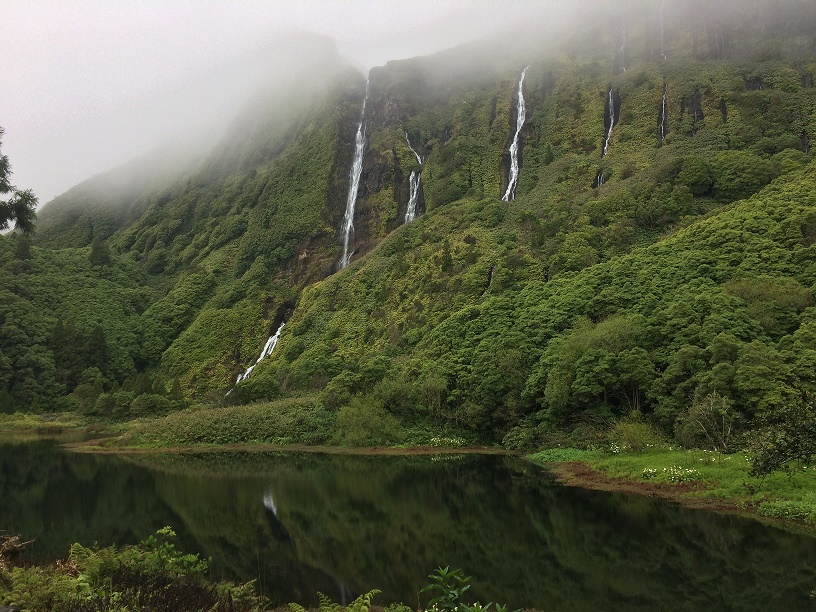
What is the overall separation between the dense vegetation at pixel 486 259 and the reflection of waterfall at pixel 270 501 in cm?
1923

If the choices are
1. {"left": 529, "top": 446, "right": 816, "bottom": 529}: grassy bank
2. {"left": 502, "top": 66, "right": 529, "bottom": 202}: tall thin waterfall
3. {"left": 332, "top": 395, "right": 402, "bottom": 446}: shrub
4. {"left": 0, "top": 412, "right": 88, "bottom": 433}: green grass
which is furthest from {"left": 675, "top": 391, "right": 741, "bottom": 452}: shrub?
{"left": 0, "top": 412, "right": 88, "bottom": 433}: green grass

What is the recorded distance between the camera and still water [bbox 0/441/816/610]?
45.4 feet

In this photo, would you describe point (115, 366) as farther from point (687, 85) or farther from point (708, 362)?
point (687, 85)

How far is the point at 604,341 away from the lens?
3850 cm

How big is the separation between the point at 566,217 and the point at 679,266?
20.3 m

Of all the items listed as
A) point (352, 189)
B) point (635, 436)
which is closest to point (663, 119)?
point (352, 189)

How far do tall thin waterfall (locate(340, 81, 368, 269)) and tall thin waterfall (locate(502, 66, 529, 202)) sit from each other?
27.8 meters

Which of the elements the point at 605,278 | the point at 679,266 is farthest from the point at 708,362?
the point at 605,278

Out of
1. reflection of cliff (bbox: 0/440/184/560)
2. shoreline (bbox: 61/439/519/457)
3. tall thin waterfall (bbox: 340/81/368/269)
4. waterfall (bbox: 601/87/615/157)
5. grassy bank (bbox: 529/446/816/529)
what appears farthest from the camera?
tall thin waterfall (bbox: 340/81/368/269)

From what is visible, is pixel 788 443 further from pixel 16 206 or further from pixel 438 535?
pixel 16 206

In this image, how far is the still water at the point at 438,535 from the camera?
45.4ft

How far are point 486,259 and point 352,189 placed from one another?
49228 mm

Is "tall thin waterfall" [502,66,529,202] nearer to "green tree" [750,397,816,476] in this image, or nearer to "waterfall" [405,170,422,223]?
"waterfall" [405,170,422,223]

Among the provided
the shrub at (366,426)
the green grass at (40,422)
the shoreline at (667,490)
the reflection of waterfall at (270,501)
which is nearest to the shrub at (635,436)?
the shoreline at (667,490)
